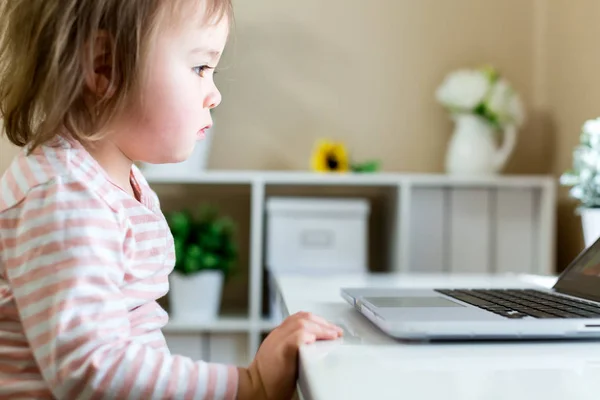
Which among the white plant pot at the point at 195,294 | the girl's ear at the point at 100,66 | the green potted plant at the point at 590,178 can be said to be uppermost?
the girl's ear at the point at 100,66

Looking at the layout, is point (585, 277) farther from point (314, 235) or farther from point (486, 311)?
point (314, 235)

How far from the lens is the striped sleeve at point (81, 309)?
60cm

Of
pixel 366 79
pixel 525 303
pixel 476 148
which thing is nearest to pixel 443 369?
pixel 525 303

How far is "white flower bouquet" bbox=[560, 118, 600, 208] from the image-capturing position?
47.3 inches

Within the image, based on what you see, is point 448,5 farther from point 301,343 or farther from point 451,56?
point 301,343

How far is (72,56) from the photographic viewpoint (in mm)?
708

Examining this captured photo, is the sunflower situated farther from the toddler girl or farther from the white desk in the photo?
the white desk

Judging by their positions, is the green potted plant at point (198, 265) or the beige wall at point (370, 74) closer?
the green potted plant at point (198, 265)

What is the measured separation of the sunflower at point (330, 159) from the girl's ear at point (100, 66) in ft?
4.04

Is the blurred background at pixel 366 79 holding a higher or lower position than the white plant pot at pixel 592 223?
higher

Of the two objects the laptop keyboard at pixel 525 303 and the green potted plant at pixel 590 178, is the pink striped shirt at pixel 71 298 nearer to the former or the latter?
the laptop keyboard at pixel 525 303

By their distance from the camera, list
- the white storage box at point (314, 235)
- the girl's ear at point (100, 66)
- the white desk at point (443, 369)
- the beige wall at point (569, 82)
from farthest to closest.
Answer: the white storage box at point (314, 235), the beige wall at point (569, 82), the girl's ear at point (100, 66), the white desk at point (443, 369)

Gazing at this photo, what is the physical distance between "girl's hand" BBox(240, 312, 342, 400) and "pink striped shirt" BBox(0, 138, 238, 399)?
27 millimetres

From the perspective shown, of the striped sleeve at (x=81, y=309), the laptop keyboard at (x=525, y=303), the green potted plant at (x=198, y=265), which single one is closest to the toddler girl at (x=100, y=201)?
the striped sleeve at (x=81, y=309)
